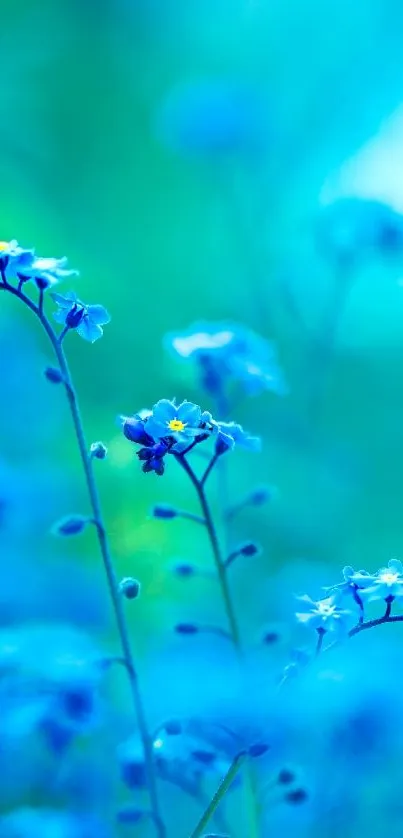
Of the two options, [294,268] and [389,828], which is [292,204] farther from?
[389,828]

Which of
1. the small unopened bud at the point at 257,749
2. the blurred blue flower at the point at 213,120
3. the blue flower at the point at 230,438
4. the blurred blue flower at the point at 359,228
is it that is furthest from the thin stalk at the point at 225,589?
the blurred blue flower at the point at 213,120

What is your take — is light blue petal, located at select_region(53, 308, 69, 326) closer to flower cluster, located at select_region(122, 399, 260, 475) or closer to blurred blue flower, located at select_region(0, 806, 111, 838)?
flower cluster, located at select_region(122, 399, 260, 475)

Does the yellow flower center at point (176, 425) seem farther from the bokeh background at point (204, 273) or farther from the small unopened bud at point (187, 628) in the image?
the bokeh background at point (204, 273)

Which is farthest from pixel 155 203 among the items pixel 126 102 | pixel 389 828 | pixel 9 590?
pixel 389 828

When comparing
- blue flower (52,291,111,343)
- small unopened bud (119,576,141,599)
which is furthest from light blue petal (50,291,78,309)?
small unopened bud (119,576,141,599)

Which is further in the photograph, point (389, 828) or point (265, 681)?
point (389, 828)

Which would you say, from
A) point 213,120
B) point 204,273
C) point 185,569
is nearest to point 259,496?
point 185,569

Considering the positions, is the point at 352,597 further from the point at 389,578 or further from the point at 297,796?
the point at 297,796
